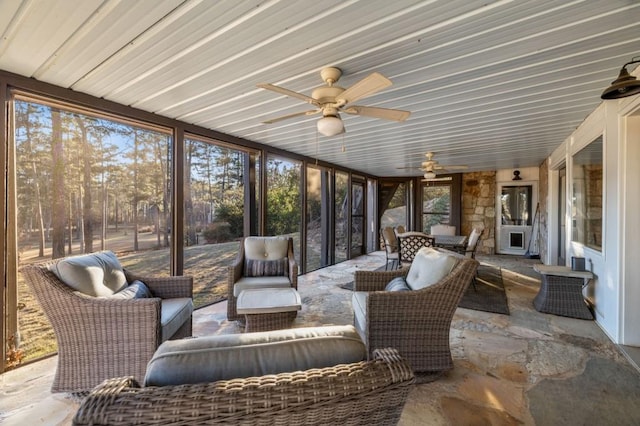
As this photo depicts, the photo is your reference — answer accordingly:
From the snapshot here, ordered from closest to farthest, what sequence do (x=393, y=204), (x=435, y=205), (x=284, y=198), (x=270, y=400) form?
(x=270, y=400) < (x=284, y=198) < (x=435, y=205) < (x=393, y=204)

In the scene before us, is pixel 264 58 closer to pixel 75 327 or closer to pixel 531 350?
Answer: pixel 75 327

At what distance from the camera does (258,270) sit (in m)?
3.32

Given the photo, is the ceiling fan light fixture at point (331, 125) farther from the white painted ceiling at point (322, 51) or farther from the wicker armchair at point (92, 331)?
the wicker armchair at point (92, 331)

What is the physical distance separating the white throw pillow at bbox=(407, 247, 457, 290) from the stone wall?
6441mm

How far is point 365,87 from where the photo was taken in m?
1.78

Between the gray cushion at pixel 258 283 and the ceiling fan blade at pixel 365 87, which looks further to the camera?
the gray cushion at pixel 258 283

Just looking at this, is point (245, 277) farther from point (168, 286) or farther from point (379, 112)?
point (379, 112)

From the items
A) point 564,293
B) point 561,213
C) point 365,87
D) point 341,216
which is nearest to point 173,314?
point 365,87

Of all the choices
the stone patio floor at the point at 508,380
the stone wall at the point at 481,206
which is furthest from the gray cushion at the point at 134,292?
the stone wall at the point at 481,206

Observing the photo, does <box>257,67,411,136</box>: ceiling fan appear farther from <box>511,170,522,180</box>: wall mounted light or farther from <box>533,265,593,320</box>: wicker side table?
<box>511,170,522,180</box>: wall mounted light

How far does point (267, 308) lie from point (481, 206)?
773 centimetres

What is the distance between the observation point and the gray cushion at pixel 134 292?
2.00 m

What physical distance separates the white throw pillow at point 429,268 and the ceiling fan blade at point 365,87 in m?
1.39

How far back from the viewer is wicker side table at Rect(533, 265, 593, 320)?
3.16 m
